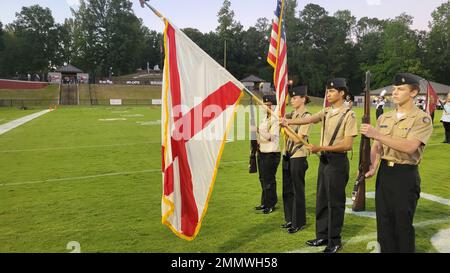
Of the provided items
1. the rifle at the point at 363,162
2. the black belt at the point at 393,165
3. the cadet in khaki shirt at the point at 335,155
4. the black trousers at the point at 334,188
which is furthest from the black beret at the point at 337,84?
the black belt at the point at 393,165

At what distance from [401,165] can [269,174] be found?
2.86 m

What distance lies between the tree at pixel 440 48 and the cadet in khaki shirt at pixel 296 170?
85519mm

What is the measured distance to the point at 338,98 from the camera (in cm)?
484

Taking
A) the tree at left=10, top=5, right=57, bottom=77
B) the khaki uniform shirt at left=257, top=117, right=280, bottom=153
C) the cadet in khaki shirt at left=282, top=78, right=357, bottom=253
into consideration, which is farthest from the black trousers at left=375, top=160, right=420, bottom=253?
the tree at left=10, top=5, right=57, bottom=77

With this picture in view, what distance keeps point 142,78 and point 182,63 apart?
8458cm

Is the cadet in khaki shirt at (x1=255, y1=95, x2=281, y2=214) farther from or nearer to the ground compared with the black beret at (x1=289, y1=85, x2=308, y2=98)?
nearer to the ground

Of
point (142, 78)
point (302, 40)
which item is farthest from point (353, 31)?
point (142, 78)

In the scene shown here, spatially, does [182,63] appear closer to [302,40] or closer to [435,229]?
[435,229]

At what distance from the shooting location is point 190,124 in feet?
13.8

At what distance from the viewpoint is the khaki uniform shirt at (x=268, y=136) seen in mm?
6332

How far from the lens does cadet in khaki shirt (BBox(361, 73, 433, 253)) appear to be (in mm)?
3756

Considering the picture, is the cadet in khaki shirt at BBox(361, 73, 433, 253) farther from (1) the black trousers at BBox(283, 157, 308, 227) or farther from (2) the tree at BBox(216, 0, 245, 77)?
(2) the tree at BBox(216, 0, 245, 77)

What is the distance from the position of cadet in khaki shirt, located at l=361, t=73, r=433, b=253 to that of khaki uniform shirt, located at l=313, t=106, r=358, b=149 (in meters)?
0.65

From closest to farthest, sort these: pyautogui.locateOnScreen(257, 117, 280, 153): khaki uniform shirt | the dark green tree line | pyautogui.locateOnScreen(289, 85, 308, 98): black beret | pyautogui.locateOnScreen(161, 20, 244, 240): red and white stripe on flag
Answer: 1. pyautogui.locateOnScreen(161, 20, 244, 240): red and white stripe on flag
2. pyautogui.locateOnScreen(289, 85, 308, 98): black beret
3. pyautogui.locateOnScreen(257, 117, 280, 153): khaki uniform shirt
4. the dark green tree line
